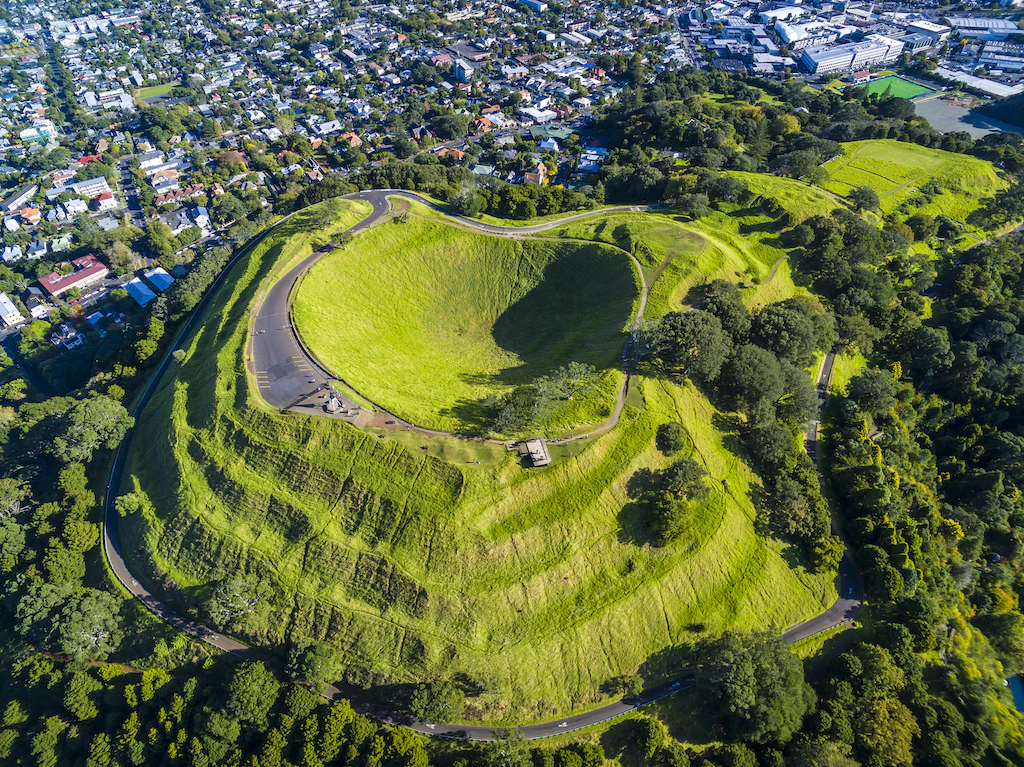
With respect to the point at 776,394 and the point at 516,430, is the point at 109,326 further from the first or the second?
the point at 776,394

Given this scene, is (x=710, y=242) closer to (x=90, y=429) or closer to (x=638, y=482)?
(x=638, y=482)

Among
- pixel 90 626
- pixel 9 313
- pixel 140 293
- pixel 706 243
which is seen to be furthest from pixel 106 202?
pixel 706 243

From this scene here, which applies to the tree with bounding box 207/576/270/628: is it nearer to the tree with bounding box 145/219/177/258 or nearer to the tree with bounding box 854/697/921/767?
the tree with bounding box 854/697/921/767

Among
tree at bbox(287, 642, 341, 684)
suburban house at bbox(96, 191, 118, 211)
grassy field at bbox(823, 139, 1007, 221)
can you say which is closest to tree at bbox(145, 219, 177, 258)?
suburban house at bbox(96, 191, 118, 211)

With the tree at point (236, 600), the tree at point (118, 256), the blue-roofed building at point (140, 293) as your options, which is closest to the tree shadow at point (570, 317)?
the tree at point (236, 600)

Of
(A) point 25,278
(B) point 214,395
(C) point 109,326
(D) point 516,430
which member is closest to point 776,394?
(D) point 516,430

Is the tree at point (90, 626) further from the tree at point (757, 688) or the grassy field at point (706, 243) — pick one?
the grassy field at point (706, 243)
